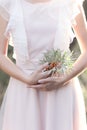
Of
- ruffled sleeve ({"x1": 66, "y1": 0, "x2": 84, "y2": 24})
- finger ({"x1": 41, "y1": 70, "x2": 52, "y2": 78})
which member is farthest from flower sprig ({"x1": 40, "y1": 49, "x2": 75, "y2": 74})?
ruffled sleeve ({"x1": 66, "y1": 0, "x2": 84, "y2": 24})

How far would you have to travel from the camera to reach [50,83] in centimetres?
235

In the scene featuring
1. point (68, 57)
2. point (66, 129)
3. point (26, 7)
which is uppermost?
point (26, 7)

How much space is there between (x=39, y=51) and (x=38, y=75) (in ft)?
0.38

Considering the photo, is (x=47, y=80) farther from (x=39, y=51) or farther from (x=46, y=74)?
(x=39, y=51)

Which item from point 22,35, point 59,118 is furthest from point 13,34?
point 59,118

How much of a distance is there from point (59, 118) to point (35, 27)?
388 millimetres

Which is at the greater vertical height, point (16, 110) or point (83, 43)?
point (83, 43)

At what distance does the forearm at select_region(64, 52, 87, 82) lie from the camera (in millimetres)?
2367

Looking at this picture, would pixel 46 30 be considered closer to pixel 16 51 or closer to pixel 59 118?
pixel 16 51

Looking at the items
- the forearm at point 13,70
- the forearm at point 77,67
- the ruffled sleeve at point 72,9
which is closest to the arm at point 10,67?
the forearm at point 13,70

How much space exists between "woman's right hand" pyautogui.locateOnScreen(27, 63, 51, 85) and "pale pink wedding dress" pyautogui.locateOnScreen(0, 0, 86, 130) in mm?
58

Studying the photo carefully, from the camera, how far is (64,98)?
2414 mm

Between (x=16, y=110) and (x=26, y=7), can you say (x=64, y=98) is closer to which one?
(x=16, y=110)

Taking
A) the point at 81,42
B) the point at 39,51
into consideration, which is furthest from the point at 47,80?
the point at 81,42
